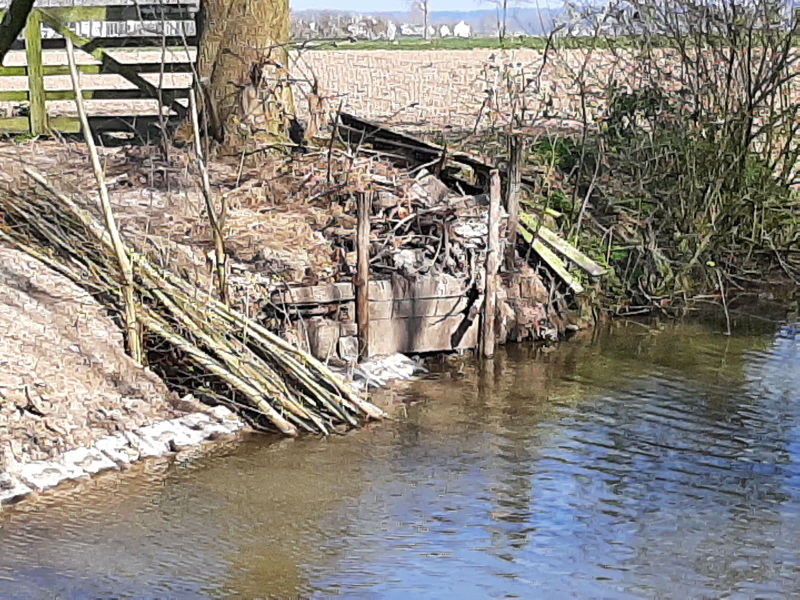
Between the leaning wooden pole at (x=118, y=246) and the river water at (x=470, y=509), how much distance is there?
48.9 inches

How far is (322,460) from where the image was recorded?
28.2ft

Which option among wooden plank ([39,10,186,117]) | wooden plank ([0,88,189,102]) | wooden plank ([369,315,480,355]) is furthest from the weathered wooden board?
wooden plank ([0,88,189,102])

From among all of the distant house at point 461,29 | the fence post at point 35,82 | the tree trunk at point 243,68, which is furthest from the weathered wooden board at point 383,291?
the distant house at point 461,29

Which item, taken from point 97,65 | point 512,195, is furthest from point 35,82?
point 512,195

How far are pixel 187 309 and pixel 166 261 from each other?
0.78 meters

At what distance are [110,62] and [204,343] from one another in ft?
23.3

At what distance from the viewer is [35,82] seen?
15977mm

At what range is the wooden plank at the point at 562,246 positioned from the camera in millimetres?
12087

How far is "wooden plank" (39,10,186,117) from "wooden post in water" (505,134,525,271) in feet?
15.6

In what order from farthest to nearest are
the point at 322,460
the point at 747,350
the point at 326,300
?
the point at 747,350, the point at 326,300, the point at 322,460

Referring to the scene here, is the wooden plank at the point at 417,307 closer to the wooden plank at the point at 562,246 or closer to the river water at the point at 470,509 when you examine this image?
the river water at the point at 470,509

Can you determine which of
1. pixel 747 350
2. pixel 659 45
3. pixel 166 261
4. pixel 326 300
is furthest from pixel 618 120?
pixel 166 261

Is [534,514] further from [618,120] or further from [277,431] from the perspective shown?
[618,120]

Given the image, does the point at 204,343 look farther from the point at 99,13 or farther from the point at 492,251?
the point at 99,13
